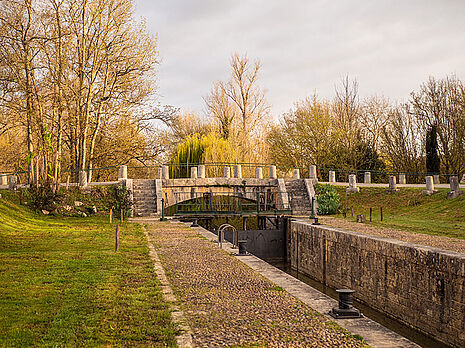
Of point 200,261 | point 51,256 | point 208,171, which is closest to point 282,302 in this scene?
point 200,261

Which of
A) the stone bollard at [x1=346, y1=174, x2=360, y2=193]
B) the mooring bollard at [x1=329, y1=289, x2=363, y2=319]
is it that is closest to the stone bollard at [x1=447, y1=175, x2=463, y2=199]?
the stone bollard at [x1=346, y1=174, x2=360, y2=193]

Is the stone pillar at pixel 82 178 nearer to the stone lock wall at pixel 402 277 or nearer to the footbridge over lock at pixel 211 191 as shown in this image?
the footbridge over lock at pixel 211 191

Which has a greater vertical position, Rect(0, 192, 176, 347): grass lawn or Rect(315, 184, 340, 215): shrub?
Rect(315, 184, 340, 215): shrub

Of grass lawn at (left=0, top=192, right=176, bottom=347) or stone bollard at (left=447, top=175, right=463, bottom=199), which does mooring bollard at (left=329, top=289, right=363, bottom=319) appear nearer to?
grass lawn at (left=0, top=192, right=176, bottom=347)

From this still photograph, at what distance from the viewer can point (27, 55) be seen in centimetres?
2539

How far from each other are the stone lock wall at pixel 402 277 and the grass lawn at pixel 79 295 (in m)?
6.00

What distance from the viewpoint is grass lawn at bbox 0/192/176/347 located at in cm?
572

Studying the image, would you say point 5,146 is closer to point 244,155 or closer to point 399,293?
point 244,155

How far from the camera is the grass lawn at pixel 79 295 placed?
5719 millimetres

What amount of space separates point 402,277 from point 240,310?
611 cm

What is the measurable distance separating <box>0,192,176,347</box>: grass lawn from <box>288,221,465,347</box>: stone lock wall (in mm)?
5998

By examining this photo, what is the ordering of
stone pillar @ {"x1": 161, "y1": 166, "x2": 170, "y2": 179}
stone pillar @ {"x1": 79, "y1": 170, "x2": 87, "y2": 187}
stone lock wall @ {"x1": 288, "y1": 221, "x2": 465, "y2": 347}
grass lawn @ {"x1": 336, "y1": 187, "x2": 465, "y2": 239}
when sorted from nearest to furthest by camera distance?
stone lock wall @ {"x1": 288, "y1": 221, "x2": 465, "y2": 347}
grass lawn @ {"x1": 336, "y1": 187, "x2": 465, "y2": 239}
stone pillar @ {"x1": 79, "y1": 170, "x2": 87, "y2": 187}
stone pillar @ {"x1": 161, "y1": 166, "x2": 170, "y2": 179}

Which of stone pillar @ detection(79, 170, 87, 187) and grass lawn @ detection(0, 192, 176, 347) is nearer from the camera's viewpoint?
grass lawn @ detection(0, 192, 176, 347)

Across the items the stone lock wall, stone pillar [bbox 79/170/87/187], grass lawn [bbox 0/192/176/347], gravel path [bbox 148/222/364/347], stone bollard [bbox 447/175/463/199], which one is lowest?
the stone lock wall
